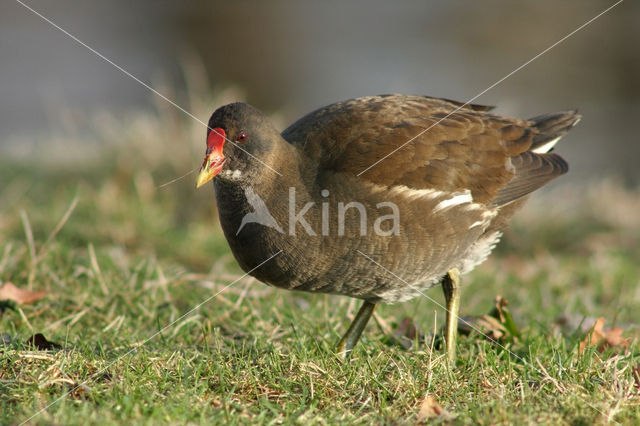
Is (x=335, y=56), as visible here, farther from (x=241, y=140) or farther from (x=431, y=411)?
(x=431, y=411)

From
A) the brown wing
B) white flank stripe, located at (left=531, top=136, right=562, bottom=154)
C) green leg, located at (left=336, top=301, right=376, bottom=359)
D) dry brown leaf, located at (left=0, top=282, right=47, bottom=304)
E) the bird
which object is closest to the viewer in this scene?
the bird

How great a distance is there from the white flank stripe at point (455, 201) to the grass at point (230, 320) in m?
0.56

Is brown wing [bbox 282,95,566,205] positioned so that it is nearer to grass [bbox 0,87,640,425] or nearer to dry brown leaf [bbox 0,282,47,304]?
grass [bbox 0,87,640,425]

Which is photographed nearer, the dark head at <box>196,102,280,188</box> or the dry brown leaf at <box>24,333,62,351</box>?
the dry brown leaf at <box>24,333,62,351</box>

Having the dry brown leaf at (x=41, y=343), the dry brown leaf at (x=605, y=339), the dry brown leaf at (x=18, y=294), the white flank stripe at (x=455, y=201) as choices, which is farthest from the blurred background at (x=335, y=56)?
the dry brown leaf at (x=41, y=343)

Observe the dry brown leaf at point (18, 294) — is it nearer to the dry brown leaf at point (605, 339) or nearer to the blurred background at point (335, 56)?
the dry brown leaf at point (605, 339)

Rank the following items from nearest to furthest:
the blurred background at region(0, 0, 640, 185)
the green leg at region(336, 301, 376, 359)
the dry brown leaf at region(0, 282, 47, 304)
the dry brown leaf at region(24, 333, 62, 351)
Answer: the dry brown leaf at region(24, 333, 62, 351) < the green leg at region(336, 301, 376, 359) < the dry brown leaf at region(0, 282, 47, 304) < the blurred background at region(0, 0, 640, 185)

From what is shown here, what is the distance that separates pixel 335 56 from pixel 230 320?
40.8ft

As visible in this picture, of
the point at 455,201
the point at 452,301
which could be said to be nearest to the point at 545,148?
the point at 455,201

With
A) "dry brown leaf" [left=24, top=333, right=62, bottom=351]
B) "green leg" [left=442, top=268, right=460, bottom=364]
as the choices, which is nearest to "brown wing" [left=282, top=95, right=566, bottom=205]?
"green leg" [left=442, top=268, right=460, bottom=364]

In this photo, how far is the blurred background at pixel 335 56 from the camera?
42.5ft

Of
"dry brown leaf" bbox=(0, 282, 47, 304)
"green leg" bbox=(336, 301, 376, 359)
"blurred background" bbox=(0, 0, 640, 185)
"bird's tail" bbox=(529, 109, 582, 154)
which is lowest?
"green leg" bbox=(336, 301, 376, 359)

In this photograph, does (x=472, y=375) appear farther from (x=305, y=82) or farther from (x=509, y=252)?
(x=305, y=82)

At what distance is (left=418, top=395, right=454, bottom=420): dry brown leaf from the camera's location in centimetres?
261
